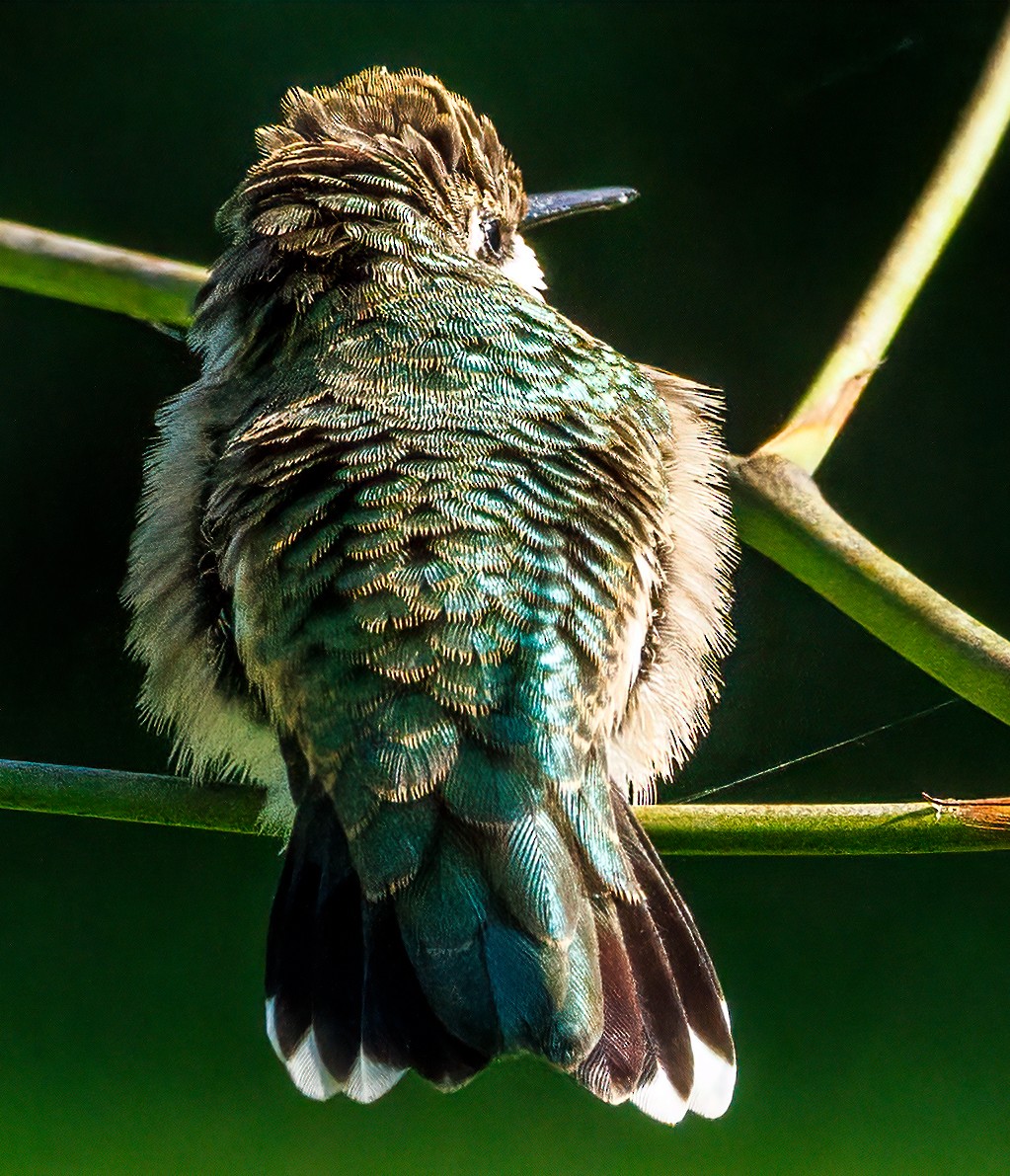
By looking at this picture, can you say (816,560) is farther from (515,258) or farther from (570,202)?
(570,202)

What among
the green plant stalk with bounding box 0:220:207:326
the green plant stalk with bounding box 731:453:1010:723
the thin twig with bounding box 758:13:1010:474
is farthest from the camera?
the green plant stalk with bounding box 0:220:207:326

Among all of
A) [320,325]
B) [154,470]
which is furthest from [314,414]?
[154,470]

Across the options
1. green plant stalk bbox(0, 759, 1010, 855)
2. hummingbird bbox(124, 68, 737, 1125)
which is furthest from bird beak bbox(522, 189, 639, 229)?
green plant stalk bbox(0, 759, 1010, 855)

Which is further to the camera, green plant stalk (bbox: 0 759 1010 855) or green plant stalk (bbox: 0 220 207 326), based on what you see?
green plant stalk (bbox: 0 220 207 326)

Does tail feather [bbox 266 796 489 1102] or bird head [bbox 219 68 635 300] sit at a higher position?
bird head [bbox 219 68 635 300]

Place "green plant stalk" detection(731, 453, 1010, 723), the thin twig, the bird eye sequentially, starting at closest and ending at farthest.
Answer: "green plant stalk" detection(731, 453, 1010, 723), the thin twig, the bird eye

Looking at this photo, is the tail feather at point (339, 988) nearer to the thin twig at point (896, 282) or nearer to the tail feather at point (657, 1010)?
the tail feather at point (657, 1010)

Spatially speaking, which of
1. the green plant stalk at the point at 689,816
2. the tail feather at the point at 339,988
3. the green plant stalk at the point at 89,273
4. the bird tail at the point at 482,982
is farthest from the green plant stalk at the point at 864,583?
the green plant stalk at the point at 89,273

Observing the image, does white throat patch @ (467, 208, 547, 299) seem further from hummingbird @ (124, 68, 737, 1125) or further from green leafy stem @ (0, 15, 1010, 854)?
green leafy stem @ (0, 15, 1010, 854)

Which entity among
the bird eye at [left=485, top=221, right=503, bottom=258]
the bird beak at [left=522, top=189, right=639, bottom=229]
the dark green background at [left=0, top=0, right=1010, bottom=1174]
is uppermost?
the bird beak at [left=522, top=189, right=639, bottom=229]
